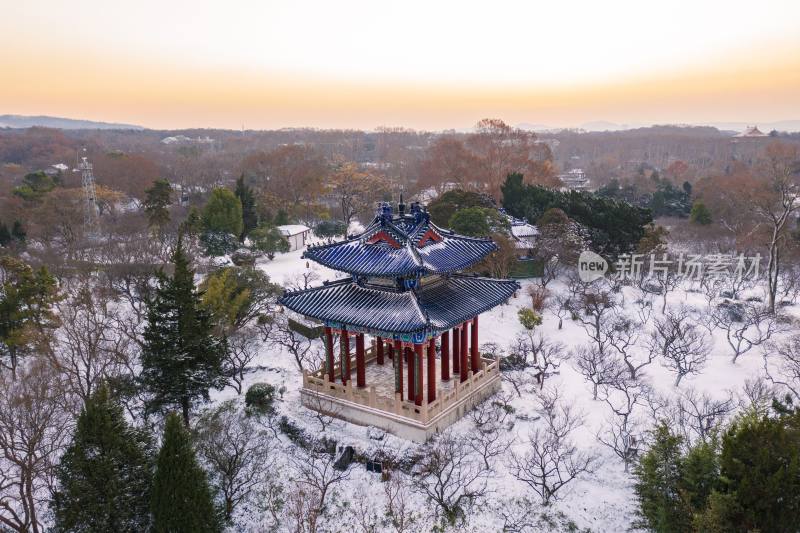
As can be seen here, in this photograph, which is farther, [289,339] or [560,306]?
[560,306]

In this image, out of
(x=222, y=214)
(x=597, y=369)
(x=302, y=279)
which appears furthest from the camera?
(x=222, y=214)

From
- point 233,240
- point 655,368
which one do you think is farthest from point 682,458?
point 233,240

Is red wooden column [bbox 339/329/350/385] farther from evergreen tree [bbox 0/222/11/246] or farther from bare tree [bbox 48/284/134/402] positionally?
evergreen tree [bbox 0/222/11/246]

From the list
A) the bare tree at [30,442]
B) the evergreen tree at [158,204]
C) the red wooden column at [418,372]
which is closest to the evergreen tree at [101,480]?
the bare tree at [30,442]

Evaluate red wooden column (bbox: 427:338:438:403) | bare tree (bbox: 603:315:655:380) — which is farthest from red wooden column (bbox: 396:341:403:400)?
bare tree (bbox: 603:315:655:380)

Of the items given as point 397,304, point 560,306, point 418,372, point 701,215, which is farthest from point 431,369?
point 701,215

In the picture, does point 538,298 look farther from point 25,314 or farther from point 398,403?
point 25,314

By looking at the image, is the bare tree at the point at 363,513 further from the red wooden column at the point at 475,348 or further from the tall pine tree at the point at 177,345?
the red wooden column at the point at 475,348
